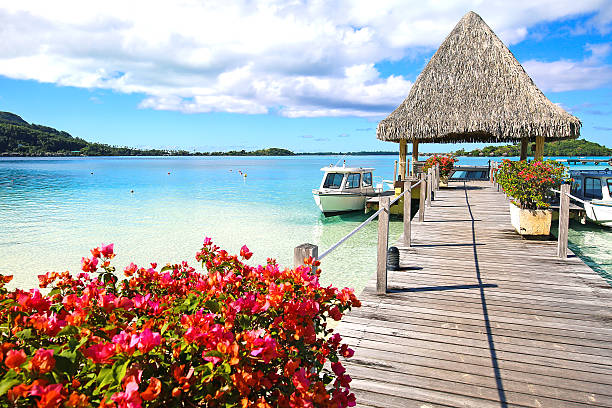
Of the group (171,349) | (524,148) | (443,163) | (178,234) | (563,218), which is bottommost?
(178,234)

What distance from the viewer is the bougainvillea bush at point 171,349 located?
99 centimetres

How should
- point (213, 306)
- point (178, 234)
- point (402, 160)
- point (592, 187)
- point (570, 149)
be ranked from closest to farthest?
point (213, 306)
point (592, 187)
point (178, 234)
point (402, 160)
point (570, 149)

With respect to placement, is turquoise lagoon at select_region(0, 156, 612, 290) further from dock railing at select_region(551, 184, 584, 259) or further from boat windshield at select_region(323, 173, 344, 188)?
dock railing at select_region(551, 184, 584, 259)

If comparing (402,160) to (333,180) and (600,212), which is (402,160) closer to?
(333,180)

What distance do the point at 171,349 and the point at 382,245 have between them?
331 centimetres

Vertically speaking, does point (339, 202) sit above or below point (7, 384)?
below

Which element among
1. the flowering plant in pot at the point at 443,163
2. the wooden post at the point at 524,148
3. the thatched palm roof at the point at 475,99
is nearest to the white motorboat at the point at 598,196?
the thatched palm roof at the point at 475,99

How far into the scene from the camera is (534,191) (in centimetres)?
707

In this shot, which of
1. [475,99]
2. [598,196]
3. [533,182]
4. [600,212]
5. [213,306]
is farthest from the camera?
[598,196]

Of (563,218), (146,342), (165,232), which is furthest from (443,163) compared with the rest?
(146,342)

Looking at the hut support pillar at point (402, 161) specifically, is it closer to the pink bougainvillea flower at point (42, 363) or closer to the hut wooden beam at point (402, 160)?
the hut wooden beam at point (402, 160)

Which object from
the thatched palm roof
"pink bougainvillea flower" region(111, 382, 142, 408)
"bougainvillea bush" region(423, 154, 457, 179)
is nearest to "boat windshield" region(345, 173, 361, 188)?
"bougainvillea bush" region(423, 154, 457, 179)

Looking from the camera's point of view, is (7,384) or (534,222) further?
(534,222)

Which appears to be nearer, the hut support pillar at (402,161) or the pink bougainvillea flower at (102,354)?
the pink bougainvillea flower at (102,354)
